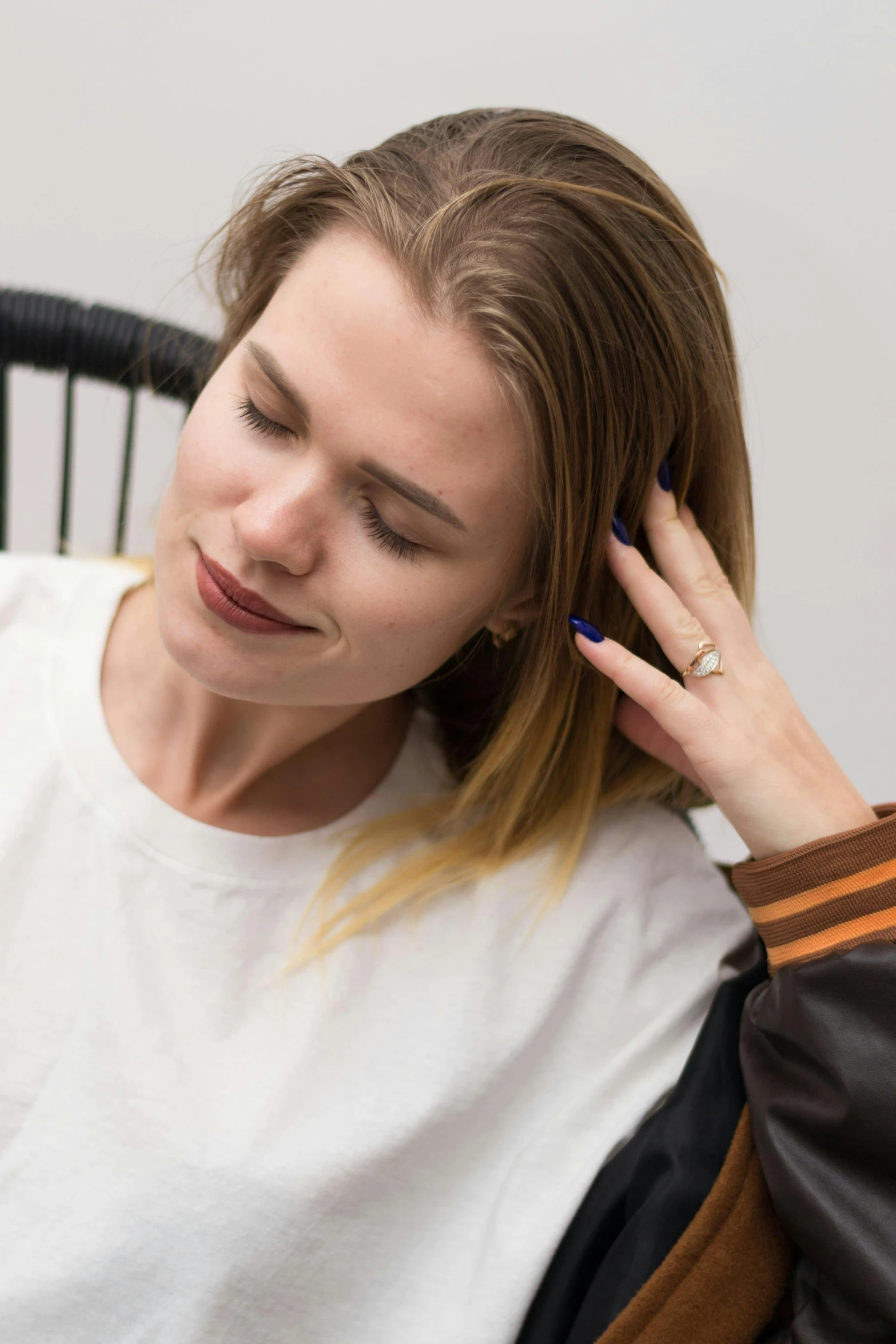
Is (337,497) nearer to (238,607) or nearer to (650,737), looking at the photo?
(238,607)

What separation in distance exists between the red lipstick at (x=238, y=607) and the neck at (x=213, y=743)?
15 centimetres

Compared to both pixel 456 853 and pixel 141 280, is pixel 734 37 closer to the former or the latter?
pixel 141 280

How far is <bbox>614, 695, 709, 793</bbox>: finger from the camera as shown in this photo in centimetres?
108

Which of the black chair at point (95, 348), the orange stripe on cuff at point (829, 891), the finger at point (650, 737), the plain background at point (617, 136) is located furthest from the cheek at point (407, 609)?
the plain background at point (617, 136)

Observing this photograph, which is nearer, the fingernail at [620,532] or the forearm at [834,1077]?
the forearm at [834,1077]

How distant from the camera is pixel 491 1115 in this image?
1026mm

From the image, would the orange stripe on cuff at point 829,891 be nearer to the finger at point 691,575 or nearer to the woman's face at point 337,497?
the finger at point 691,575

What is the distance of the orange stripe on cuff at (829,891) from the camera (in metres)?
0.89

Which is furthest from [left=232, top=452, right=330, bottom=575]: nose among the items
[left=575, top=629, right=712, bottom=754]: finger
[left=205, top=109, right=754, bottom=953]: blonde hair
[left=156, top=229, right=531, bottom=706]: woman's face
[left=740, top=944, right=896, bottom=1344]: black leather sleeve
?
[left=740, top=944, right=896, bottom=1344]: black leather sleeve

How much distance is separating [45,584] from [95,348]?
29 cm

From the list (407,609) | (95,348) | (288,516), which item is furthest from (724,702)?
(95,348)

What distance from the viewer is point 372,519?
871 mm

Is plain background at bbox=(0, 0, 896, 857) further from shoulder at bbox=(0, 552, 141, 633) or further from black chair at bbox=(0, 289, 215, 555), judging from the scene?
shoulder at bbox=(0, 552, 141, 633)

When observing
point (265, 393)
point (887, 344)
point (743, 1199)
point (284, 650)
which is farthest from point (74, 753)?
point (887, 344)
